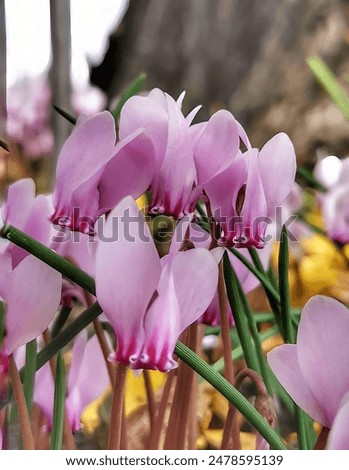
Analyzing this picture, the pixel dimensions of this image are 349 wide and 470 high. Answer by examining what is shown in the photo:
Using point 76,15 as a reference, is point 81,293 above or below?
below

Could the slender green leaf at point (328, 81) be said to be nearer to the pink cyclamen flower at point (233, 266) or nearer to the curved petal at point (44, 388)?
the pink cyclamen flower at point (233, 266)

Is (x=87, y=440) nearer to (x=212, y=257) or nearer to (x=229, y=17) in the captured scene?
(x=212, y=257)

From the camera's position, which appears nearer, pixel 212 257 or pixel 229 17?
pixel 212 257

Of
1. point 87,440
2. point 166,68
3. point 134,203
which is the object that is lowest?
point 87,440

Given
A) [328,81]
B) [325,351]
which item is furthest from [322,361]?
[328,81]

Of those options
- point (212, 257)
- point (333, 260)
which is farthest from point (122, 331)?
point (333, 260)

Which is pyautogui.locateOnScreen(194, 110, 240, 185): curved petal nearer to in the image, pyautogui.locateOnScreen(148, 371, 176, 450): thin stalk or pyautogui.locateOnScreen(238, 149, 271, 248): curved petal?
pyautogui.locateOnScreen(238, 149, 271, 248): curved petal

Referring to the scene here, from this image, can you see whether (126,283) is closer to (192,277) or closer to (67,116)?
(192,277)
